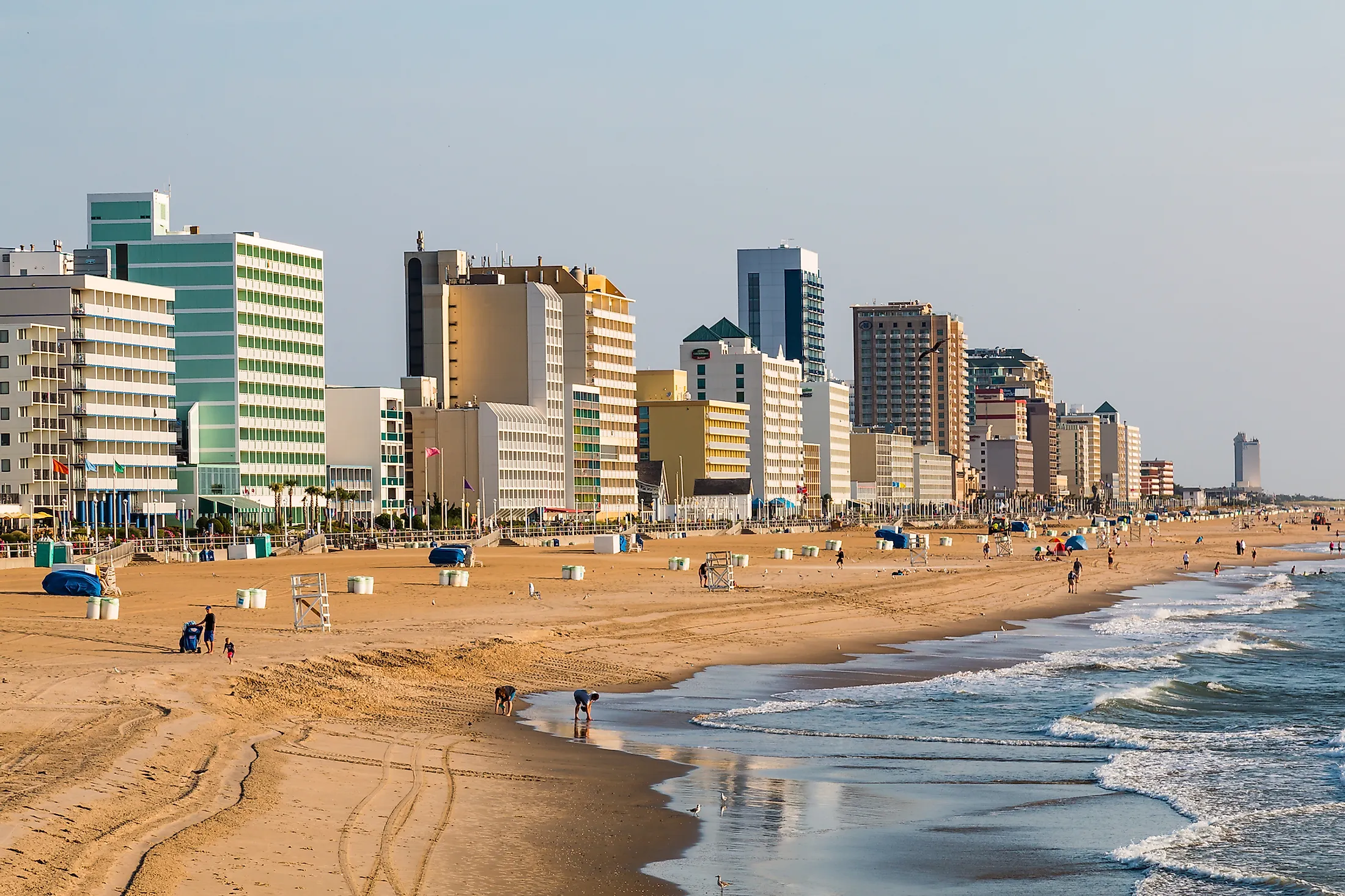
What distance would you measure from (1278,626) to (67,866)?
58386 mm

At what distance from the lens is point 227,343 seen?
135 meters

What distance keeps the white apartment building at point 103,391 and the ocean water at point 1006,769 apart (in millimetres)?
79541

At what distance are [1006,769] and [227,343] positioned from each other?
115499 mm

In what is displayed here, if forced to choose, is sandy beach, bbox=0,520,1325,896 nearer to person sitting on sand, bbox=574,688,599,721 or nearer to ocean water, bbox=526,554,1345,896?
person sitting on sand, bbox=574,688,599,721

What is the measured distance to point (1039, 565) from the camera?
356ft

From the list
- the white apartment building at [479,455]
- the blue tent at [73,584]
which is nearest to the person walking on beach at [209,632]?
the blue tent at [73,584]

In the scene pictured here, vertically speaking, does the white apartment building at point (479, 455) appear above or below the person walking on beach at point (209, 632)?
above

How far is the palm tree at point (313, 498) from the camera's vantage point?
413ft

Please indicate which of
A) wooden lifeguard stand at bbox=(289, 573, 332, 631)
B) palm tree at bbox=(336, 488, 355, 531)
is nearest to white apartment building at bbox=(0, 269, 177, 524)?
palm tree at bbox=(336, 488, 355, 531)

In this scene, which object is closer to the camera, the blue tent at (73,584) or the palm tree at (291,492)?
the blue tent at (73,584)

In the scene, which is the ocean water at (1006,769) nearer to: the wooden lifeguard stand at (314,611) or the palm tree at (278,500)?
the wooden lifeguard stand at (314,611)

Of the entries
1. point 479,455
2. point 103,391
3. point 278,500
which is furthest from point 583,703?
point 479,455

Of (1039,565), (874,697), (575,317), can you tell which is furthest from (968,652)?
(575,317)

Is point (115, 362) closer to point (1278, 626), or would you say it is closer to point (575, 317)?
point (575, 317)
